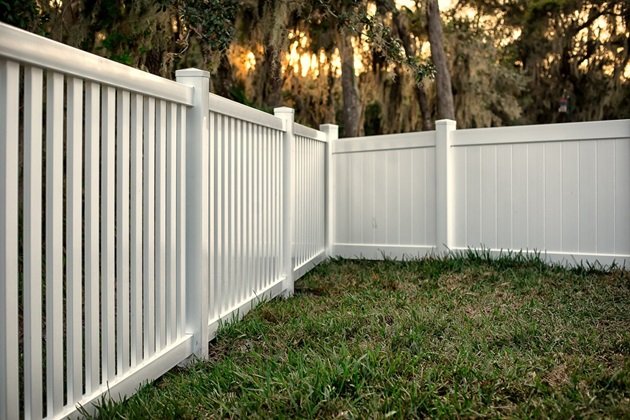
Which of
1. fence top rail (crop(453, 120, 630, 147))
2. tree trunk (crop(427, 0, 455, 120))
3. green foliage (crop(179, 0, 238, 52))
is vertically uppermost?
tree trunk (crop(427, 0, 455, 120))

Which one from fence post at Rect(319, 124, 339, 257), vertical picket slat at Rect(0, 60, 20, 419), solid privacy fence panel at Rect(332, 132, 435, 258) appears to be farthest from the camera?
fence post at Rect(319, 124, 339, 257)

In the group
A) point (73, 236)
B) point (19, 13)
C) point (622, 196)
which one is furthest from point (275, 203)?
point (622, 196)

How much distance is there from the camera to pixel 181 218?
9.84 ft

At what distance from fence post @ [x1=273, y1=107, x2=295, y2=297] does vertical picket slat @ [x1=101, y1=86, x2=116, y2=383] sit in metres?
2.38

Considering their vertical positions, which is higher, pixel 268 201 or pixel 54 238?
pixel 268 201

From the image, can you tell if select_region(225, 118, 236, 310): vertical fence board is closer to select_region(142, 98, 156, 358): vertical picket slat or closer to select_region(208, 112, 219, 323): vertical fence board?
select_region(208, 112, 219, 323): vertical fence board

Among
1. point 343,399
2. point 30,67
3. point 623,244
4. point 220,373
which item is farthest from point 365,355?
point 623,244

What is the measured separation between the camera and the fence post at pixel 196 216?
3068 mm

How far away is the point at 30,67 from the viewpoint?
6.45 feet

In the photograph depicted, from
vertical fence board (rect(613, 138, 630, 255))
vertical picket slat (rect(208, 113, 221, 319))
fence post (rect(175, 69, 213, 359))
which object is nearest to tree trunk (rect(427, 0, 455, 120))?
vertical fence board (rect(613, 138, 630, 255))

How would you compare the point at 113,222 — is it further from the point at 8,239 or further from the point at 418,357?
the point at 418,357

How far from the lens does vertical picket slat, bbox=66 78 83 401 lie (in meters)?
2.17

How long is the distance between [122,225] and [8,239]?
2.13 ft

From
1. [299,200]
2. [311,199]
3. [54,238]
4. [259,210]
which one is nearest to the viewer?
[54,238]
